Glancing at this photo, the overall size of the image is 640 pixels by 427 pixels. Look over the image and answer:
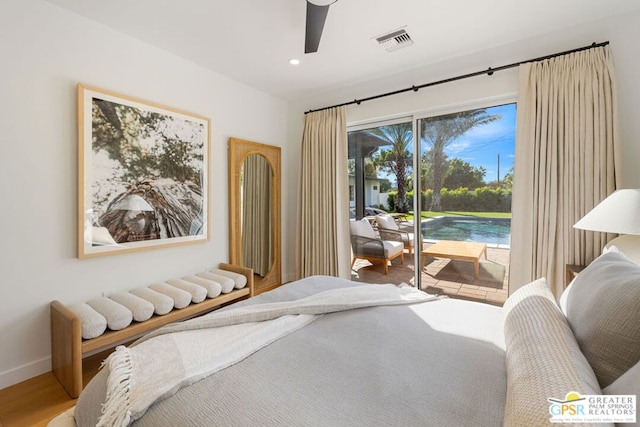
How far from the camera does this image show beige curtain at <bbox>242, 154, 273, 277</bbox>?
3.41 metres

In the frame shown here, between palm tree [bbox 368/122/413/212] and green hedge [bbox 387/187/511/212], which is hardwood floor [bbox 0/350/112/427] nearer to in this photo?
palm tree [bbox 368/122/413/212]

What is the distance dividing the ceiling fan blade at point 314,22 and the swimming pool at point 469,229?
6.83ft

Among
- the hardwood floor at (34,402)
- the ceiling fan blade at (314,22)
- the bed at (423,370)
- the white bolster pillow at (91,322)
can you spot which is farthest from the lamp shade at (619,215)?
the hardwood floor at (34,402)

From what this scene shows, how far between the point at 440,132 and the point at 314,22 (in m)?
1.80

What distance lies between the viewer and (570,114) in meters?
2.22

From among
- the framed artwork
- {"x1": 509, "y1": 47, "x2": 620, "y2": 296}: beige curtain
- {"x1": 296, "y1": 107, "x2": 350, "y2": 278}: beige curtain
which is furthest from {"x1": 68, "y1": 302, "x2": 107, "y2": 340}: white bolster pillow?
{"x1": 509, "y1": 47, "x2": 620, "y2": 296}: beige curtain

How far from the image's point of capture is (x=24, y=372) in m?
1.92

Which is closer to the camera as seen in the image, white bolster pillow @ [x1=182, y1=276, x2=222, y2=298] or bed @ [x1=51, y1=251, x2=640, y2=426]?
bed @ [x1=51, y1=251, x2=640, y2=426]

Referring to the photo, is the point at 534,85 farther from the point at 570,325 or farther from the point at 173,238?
the point at 173,238

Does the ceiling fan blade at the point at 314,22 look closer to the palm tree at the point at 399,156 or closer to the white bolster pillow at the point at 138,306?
the palm tree at the point at 399,156

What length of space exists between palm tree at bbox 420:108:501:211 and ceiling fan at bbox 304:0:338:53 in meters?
1.63

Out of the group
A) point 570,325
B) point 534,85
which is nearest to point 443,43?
point 534,85

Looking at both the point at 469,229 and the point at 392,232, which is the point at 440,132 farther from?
the point at 392,232

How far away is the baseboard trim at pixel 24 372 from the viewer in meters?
1.85
